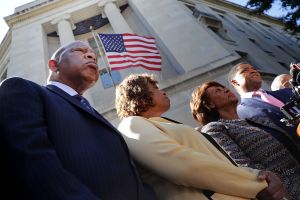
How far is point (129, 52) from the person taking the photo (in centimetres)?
948

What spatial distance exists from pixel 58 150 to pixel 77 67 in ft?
2.88

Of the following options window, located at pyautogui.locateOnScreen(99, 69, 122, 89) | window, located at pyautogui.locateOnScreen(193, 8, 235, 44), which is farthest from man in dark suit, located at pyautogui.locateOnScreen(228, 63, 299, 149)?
window, located at pyautogui.locateOnScreen(193, 8, 235, 44)

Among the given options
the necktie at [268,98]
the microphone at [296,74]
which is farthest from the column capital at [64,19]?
the microphone at [296,74]

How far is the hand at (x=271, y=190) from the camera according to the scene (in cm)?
221

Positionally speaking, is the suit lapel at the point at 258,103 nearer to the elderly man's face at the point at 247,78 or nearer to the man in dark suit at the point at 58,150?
the elderly man's face at the point at 247,78

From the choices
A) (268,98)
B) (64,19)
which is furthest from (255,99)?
(64,19)

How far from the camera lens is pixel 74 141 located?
5.88ft

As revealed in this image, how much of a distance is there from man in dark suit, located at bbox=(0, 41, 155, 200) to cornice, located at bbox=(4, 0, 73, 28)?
54.4 feet

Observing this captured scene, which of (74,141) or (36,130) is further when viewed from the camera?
(74,141)

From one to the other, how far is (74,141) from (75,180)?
34cm

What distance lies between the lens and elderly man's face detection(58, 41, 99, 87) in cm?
240

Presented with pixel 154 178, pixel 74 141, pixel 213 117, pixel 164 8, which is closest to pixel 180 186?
pixel 154 178

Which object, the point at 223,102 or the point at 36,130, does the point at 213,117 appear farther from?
the point at 36,130

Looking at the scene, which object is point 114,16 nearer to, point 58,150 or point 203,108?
point 203,108
